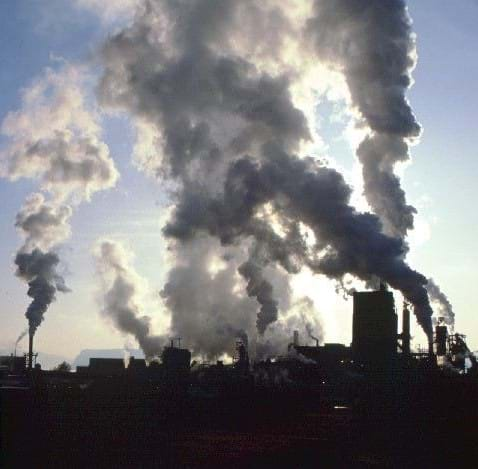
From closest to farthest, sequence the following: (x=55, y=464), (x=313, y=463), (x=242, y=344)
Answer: (x=55, y=464) < (x=313, y=463) < (x=242, y=344)

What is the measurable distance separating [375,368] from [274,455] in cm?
2134

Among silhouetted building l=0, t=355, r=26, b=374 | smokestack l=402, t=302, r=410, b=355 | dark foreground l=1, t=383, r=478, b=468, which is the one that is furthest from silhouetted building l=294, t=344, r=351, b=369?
silhouetted building l=0, t=355, r=26, b=374

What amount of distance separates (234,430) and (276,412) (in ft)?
47.9

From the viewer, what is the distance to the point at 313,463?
20.3 metres

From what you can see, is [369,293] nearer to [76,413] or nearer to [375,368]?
[375,368]

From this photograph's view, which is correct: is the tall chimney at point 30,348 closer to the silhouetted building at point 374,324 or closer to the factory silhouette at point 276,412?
the factory silhouette at point 276,412

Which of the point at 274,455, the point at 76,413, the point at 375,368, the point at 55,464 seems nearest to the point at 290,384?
the point at 375,368

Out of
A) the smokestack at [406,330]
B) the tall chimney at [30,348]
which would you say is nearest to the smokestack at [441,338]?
the smokestack at [406,330]

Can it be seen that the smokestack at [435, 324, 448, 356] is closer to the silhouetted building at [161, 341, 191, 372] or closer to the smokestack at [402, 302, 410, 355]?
the smokestack at [402, 302, 410, 355]

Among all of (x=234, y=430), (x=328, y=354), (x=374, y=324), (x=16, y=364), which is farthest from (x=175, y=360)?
(x=234, y=430)

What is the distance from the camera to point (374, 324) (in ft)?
167

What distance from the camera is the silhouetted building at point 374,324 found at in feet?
161

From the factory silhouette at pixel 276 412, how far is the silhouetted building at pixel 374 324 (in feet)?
0.30

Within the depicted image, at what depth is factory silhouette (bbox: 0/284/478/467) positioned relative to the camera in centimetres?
2175
